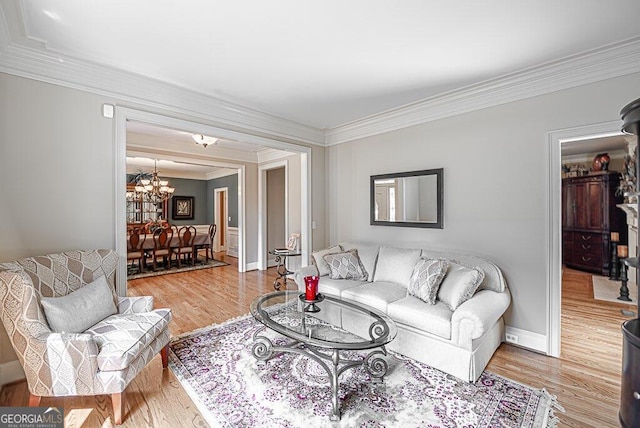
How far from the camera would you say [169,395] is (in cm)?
215

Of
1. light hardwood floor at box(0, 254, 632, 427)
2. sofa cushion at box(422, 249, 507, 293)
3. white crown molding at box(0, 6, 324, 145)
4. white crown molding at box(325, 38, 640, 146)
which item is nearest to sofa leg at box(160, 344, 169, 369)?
light hardwood floor at box(0, 254, 632, 427)

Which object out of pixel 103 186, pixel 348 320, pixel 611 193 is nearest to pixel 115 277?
pixel 103 186

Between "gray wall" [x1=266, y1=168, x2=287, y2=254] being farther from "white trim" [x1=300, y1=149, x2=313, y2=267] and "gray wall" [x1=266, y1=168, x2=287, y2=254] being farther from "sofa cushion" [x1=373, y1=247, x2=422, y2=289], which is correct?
"sofa cushion" [x1=373, y1=247, x2=422, y2=289]

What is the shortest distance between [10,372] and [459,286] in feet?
12.4

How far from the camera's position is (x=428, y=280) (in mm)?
2832

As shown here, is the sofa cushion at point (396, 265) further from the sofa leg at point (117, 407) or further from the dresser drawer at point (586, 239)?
the dresser drawer at point (586, 239)

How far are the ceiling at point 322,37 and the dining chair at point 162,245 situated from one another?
14.0ft

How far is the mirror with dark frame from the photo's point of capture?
11.8ft

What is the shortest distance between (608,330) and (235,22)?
15.8ft

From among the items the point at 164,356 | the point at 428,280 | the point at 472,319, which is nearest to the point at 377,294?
the point at 428,280

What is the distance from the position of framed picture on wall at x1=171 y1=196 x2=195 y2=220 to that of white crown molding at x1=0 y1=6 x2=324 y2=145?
21.5ft

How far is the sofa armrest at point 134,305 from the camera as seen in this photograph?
248 centimetres

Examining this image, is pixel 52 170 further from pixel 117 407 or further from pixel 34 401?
pixel 117 407

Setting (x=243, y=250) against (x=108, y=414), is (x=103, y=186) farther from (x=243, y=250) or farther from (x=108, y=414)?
(x=243, y=250)
